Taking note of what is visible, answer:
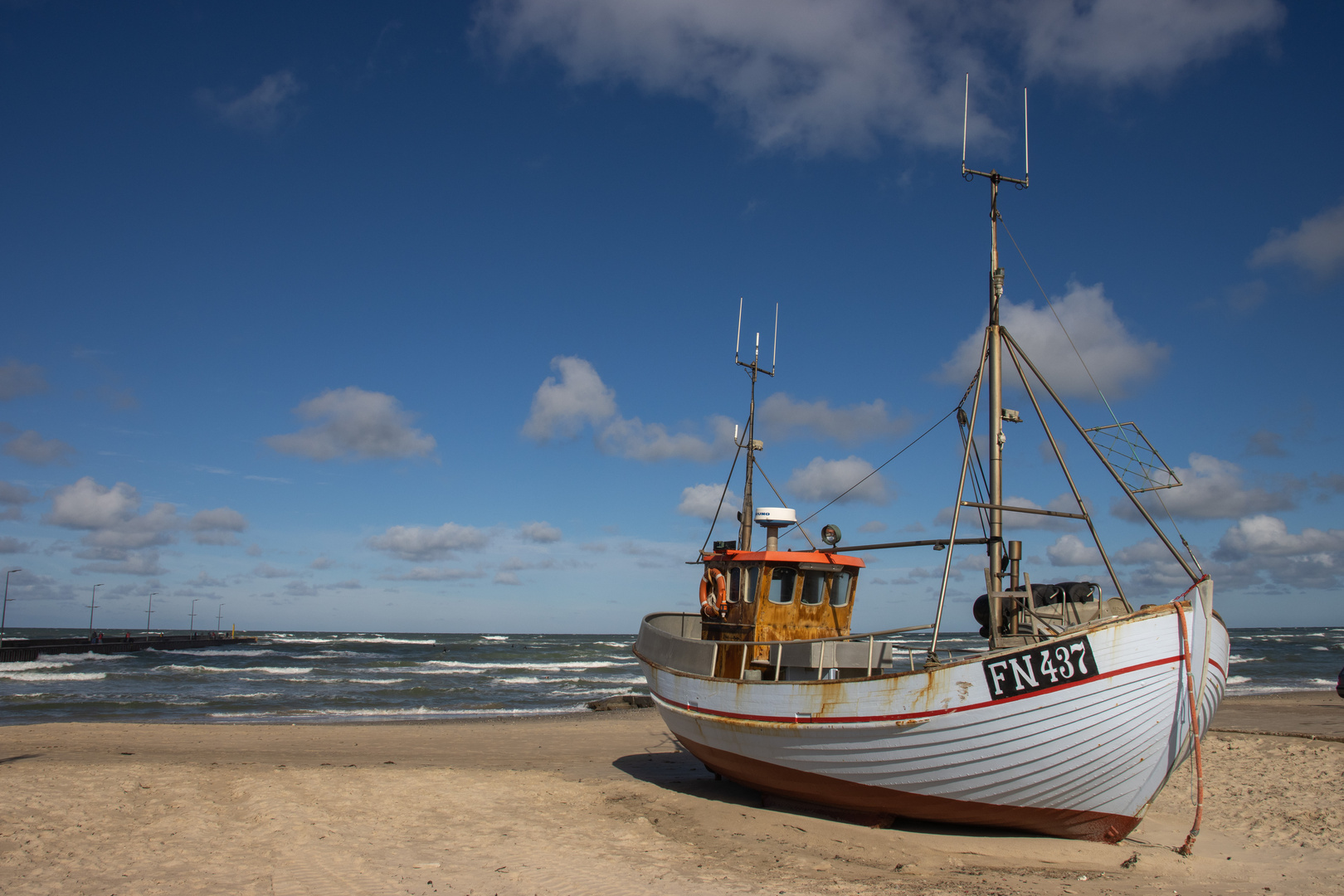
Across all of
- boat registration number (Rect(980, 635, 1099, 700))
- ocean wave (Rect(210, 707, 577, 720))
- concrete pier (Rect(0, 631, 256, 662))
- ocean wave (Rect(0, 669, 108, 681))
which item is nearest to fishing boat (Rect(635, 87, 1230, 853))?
boat registration number (Rect(980, 635, 1099, 700))

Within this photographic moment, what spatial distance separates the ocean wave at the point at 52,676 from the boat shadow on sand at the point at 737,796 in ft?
109

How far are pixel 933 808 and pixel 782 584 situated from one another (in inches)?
157

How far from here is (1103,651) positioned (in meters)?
7.91

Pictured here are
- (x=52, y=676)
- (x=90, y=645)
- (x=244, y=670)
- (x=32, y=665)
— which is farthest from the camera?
(x=90, y=645)

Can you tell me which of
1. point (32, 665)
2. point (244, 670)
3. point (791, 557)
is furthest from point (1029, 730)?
point (32, 665)

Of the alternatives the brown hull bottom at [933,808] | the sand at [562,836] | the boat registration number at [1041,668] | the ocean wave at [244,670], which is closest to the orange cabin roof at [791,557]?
the brown hull bottom at [933,808]

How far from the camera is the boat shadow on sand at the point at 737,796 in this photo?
963 cm

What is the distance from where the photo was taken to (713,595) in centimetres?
1275

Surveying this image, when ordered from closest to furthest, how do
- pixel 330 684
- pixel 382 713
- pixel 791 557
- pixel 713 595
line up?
pixel 791 557, pixel 713 595, pixel 382 713, pixel 330 684

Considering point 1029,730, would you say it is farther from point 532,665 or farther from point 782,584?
point 532,665

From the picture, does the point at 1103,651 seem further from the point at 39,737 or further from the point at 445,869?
the point at 39,737

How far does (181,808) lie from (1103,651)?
1086 cm

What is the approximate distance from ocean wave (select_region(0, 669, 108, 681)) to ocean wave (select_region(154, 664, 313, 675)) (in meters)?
3.91

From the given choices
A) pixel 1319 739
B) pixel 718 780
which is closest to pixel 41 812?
pixel 718 780
